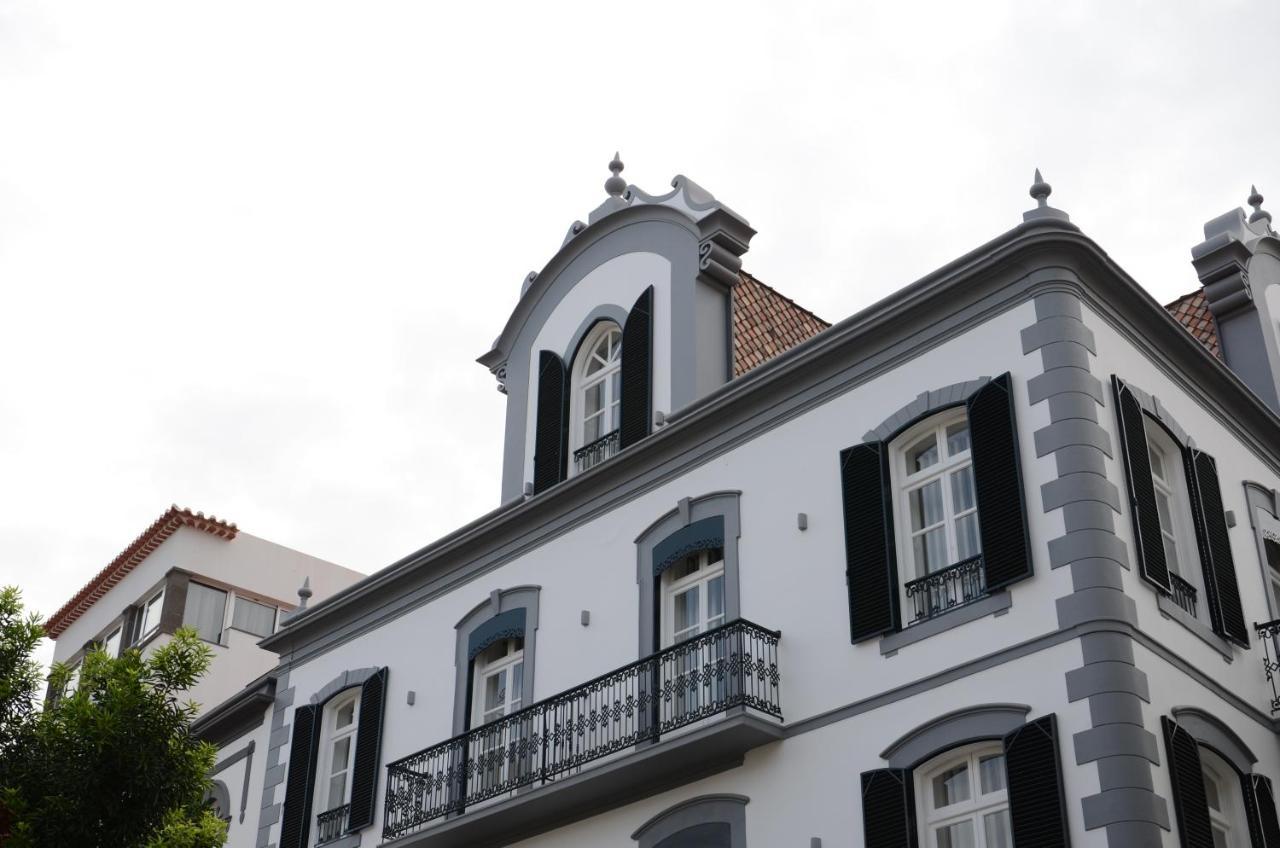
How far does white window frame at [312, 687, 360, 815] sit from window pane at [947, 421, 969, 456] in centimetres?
1010

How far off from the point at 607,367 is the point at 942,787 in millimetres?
8698

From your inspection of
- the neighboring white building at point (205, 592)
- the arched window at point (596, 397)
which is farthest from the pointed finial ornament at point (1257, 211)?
the neighboring white building at point (205, 592)

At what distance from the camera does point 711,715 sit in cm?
1731

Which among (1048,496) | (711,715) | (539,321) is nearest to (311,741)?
(539,321)

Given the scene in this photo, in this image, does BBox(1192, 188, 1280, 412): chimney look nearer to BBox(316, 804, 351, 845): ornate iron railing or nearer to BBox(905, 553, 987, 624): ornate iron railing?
BBox(905, 553, 987, 624): ornate iron railing

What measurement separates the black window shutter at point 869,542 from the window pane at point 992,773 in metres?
1.79

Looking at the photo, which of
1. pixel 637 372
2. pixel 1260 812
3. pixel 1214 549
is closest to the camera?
pixel 1260 812

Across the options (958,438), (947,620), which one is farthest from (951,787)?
(958,438)

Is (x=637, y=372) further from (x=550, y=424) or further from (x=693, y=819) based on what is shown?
(x=693, y=819)

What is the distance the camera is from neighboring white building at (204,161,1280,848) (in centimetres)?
→ 1560

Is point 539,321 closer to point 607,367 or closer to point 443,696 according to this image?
point 607,367

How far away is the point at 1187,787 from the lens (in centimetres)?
1494

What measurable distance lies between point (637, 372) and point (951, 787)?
7836 mm

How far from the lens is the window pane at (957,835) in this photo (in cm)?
1539
